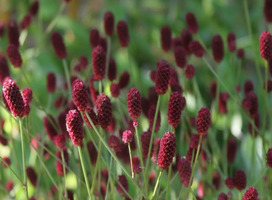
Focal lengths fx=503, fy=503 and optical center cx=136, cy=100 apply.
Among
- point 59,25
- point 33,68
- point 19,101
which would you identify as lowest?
point 19,101

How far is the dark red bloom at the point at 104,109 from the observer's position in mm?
582

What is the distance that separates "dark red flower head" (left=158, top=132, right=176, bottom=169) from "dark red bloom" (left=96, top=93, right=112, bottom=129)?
0.08 metres

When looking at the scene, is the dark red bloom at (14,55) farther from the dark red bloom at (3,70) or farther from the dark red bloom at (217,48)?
the dark red bloom at (217,48)

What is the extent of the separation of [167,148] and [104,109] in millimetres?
92

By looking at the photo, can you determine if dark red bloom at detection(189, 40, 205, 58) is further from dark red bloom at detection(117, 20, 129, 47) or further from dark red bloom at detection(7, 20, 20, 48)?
dark red bloom at detection(7, 20, 20, 48)

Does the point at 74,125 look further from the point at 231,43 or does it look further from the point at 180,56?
the point at 231,43

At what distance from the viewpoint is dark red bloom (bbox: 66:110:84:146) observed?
558 millimetres

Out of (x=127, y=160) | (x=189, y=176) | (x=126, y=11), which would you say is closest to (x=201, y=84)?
(x=126, y=11)

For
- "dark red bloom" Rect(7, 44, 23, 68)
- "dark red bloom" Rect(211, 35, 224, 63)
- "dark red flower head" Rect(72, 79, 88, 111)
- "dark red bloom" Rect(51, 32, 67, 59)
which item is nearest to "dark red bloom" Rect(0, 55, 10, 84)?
"dark red bloom" Rect(7, 44, 23, 68)

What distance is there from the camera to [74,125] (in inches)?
22.2

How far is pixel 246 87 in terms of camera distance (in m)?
0.85

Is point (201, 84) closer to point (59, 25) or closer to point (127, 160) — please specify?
point (59, 25)

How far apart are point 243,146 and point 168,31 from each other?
0.99 ft

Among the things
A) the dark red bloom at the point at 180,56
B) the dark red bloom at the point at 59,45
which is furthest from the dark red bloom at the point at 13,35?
the dark red bloom at the point at 180,56
